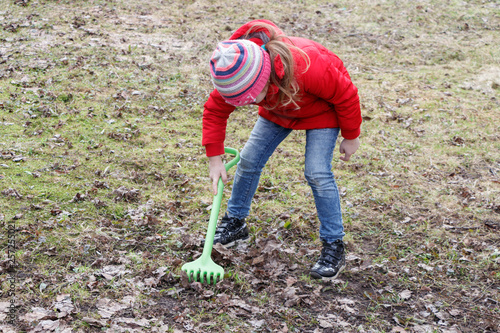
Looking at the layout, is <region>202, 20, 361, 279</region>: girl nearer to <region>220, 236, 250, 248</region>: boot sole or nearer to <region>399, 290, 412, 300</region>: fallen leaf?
<region>220, 236, 250, 248</region>: boot sole

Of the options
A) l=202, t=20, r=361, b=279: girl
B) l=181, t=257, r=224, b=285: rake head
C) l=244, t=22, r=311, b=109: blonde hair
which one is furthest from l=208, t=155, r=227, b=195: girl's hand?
l=244, t=22, r=311, b=109: blonde hair

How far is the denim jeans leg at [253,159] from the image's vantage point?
327 cm

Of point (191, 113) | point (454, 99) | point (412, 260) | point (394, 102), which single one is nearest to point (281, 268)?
point (412, 260)

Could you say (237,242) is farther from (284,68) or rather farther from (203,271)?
(284,68)

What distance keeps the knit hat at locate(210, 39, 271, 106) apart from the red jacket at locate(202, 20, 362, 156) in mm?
186

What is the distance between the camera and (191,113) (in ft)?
20.1

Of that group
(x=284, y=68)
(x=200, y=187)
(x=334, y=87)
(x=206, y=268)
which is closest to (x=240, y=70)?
(x=284, y=68)

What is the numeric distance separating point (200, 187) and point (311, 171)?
5.64 ft

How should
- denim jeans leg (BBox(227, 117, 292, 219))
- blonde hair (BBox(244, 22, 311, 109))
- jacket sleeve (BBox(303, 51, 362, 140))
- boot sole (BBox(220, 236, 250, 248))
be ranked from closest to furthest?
blonde hair (BBox(244, 22, 311, 109)) < jacket sleeve (BBox(303, 51, 362, 140)) < denim jeans leg (BBox(227, 117, 292, 219)) < boot sole (BBox(220, 236, 250, 248))

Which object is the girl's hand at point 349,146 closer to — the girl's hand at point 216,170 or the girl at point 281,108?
the girl at point 281,108

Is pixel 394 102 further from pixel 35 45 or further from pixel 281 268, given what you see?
pixel 35 45

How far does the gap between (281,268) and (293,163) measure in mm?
2093

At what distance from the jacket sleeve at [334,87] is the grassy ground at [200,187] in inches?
46.5

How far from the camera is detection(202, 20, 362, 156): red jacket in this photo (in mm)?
2752
